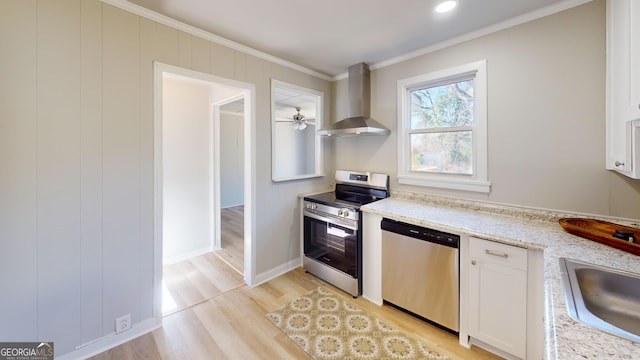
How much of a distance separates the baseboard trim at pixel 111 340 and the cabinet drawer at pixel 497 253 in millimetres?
2590

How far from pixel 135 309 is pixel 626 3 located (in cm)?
370

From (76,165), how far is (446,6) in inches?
114

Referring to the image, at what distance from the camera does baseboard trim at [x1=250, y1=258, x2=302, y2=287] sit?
2770mm

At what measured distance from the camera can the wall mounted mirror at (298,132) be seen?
3.36 metres

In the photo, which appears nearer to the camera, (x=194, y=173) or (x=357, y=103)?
(x=357, y=103)

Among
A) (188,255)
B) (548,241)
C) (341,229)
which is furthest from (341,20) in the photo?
(188,255)

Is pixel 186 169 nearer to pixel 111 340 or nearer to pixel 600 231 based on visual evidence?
Answer: pixel 111 340

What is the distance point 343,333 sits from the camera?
1999 mm

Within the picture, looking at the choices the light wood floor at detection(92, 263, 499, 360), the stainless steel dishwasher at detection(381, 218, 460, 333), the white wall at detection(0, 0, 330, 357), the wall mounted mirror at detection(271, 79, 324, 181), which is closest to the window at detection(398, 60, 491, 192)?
the stainless steel dishwasher at detection(381, 218, 460, 333)

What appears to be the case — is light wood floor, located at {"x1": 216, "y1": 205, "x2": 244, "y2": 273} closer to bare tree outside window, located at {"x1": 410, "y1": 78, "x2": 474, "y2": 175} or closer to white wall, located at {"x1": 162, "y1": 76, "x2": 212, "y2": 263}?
white wall, located at {"x1": 162, "y1": 76, "x2": 212, "y2": 263}

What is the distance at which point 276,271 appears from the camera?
9.72 feet

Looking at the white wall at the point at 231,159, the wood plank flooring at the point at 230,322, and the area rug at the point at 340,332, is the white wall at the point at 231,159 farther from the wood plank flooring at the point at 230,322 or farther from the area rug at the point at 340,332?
the area rug at the point at 340,332

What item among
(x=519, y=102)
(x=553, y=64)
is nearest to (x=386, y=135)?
(x=519, y=102)

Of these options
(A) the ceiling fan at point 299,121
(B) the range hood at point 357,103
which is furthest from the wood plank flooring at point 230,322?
(A) the ceiling fan at point 299,121
